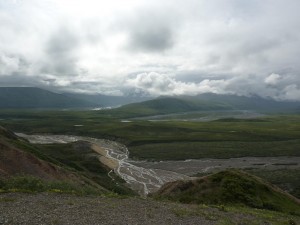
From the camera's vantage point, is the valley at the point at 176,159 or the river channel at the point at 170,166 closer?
the valley at the point at 176,159

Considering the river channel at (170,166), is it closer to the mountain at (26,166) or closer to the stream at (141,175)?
the stream at (141,175)

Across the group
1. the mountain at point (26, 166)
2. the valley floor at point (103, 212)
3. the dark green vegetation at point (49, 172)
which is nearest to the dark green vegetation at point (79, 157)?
the dark green vegetation at point (49, 172)

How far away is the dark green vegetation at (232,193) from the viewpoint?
42.3 meters

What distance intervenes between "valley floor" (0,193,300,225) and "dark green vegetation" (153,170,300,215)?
11.6 meters

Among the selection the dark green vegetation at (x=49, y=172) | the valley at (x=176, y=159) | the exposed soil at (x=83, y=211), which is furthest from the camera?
the valley at (x=176, y=159)

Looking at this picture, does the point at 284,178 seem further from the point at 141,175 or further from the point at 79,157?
the point at 79,157

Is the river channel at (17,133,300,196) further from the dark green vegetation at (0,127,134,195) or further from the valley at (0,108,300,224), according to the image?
the dark green vegetation at (0,127,134,195)

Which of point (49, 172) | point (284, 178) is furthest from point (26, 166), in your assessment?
point (284, 178)

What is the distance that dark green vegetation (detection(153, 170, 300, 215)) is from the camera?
4228 centimetres

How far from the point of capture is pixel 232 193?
144 ft

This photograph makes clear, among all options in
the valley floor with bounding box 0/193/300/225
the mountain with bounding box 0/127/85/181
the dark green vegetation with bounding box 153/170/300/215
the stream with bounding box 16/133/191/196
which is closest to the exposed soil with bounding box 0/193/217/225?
the valley floor with bounding box 0/193/300/225

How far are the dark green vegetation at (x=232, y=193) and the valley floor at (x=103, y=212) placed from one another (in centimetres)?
1156

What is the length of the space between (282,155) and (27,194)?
120 metres

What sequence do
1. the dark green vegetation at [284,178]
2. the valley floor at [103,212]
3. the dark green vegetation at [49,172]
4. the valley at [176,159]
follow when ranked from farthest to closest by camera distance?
the dark green vegetation at [284,178] → the valley at [176,159] → the dark green vegetation at [49,172] → the valley floor at [103,212]
